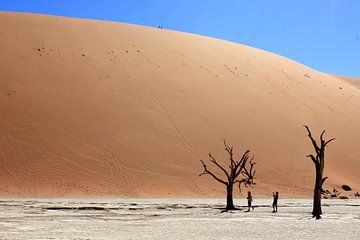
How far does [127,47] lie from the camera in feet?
140

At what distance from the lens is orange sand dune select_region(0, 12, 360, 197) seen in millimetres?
28484

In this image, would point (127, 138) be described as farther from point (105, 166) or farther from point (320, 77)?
point (320, 77)

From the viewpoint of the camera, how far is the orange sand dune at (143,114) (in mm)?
28484

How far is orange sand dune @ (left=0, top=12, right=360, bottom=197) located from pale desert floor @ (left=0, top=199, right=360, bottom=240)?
7.53 m

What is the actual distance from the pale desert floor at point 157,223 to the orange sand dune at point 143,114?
7.53 m

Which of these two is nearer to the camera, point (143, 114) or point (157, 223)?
point (157, 223)

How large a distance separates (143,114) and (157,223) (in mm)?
18820

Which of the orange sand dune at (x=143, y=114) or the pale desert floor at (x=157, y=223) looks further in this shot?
the orange sand dune at (x=143, y=114)

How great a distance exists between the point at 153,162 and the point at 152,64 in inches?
491

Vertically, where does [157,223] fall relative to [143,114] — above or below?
below

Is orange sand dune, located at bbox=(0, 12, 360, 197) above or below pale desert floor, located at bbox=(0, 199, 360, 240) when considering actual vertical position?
above

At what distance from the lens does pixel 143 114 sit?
3369 centimetres

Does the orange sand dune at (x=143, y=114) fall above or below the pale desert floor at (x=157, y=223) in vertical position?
above

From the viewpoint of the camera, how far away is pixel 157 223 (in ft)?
49.8
